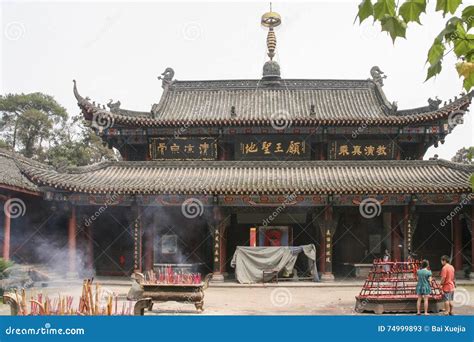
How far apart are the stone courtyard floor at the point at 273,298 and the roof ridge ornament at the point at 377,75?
10.5 m

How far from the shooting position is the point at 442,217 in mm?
20844

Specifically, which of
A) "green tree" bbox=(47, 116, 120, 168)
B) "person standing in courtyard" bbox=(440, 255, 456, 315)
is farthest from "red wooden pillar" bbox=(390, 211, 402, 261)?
"green tree" bbox=(47, 116, 120, 168)

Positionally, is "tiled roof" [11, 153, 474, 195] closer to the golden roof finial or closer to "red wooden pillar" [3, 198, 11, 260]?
"red wooden pillar" [3, 198, 11, 260]

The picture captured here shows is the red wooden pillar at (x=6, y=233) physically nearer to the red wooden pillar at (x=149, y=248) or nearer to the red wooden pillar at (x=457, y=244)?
the red wooden pillar at (x=149, y=248)

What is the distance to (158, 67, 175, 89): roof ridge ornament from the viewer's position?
84.9 feet

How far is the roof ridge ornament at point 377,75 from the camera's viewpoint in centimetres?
2567

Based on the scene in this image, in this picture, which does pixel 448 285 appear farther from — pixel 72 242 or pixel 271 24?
pixel 271 24

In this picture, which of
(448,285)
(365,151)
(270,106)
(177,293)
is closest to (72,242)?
(177,293)

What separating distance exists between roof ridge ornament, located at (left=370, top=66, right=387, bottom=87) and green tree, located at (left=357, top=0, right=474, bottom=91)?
78.4 ft

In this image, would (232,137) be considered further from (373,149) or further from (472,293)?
(472,293)

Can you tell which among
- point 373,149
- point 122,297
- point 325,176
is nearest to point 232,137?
point 325,176

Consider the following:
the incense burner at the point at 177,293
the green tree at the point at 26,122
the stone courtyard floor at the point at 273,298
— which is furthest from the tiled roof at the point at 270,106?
the green tree at the point at 26,122

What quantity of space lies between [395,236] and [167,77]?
12.6 m

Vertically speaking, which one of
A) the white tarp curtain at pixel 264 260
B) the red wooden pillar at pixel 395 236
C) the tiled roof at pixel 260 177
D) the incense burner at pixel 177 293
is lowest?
the incense burner at pixel 177 293
